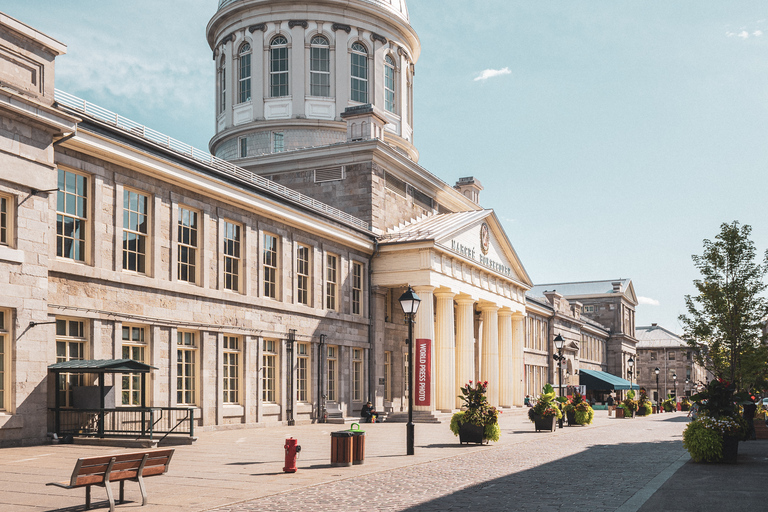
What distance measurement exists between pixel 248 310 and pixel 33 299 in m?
10.6

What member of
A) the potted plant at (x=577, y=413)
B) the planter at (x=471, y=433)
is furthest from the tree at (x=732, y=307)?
the planter at (x=471, y=433)

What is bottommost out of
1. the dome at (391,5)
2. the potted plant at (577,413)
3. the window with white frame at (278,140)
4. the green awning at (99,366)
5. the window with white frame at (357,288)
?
the potted plant at (577,413)

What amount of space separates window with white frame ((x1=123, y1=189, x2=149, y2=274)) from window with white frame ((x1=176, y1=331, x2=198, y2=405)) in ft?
9.15

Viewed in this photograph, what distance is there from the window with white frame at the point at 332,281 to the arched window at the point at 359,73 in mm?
17522

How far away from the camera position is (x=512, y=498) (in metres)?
12.9

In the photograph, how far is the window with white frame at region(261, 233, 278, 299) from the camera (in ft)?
105

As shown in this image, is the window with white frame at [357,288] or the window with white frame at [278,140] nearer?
the window with white frame at [357,288]

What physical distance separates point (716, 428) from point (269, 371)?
714 inches

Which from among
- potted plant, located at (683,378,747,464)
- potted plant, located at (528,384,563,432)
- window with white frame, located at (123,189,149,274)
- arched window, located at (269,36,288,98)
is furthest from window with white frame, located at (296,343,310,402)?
arched window, located at (269,36,288,98)

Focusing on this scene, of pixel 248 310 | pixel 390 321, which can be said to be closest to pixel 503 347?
pixel 390 321

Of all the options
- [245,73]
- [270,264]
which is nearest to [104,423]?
[270,264]

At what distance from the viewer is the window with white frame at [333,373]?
36.0 meters

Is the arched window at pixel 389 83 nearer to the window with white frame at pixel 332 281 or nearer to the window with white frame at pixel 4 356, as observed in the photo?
the window with white frame at pixel 332 281

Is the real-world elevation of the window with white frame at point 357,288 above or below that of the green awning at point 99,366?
above
